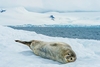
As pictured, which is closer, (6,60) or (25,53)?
(6,60)

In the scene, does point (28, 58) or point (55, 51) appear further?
point (28, 58)

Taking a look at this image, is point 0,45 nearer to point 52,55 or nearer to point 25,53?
point 25,53

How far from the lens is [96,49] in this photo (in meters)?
10.5

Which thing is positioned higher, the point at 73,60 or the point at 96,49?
the point at 96,49

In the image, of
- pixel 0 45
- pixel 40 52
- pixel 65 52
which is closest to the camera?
pixel 65 52

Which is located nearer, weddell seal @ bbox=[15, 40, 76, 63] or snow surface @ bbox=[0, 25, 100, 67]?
snow surface @ bbox=[0, 25, 100, 67]

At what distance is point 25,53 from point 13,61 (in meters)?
1.34

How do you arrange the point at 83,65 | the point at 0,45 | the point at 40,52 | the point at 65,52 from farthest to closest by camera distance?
the point at 0,45, the point at 40,52, the point at 65,52, the point at 83,65

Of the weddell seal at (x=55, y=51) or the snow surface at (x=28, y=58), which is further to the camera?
the weddell seal at (x=55, y=51)

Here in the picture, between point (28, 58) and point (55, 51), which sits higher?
point (55, 51)

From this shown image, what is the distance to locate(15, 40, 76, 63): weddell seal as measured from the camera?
7814mm

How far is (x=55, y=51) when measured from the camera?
819 cm

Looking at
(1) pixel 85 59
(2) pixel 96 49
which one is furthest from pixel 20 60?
(2) pixel 96 49

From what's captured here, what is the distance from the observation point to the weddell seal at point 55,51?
7814 mm
